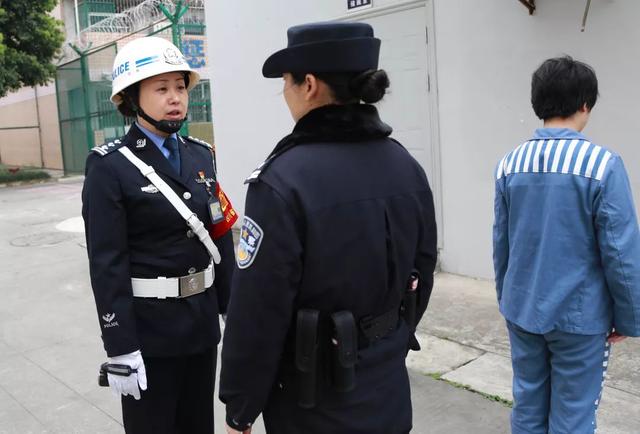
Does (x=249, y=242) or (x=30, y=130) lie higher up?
(x=30, y=130)

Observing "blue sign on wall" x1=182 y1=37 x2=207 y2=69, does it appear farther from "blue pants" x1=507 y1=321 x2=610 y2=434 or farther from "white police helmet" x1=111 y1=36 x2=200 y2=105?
"blue pants" x1=507 y1=321 x2=610 y2=434

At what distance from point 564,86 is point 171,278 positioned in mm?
1767

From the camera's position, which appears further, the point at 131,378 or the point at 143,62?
the point at 143,62

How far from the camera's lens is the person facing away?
2420mm

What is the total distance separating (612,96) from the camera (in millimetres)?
4777

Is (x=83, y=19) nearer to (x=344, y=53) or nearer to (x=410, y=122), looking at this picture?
(x=410, y=122)

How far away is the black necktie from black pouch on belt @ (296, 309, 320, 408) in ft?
3.94

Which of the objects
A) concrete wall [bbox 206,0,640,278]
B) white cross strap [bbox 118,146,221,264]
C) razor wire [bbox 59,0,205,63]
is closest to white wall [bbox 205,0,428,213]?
concrete wall [bbox 206,0,640,278]

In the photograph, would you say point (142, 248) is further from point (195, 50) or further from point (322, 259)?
point (195, 50)

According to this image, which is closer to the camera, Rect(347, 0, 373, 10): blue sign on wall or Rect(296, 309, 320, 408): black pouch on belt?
Rect(296, 309, 320, 408): black pouch on belt

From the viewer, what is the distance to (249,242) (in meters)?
1.76

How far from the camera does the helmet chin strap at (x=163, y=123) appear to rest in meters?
2.57

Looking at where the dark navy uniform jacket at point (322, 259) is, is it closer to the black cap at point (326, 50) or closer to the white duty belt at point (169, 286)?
the black cap at point (326, 50)

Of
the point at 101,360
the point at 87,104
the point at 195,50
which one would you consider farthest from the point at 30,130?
the point at 101,360
